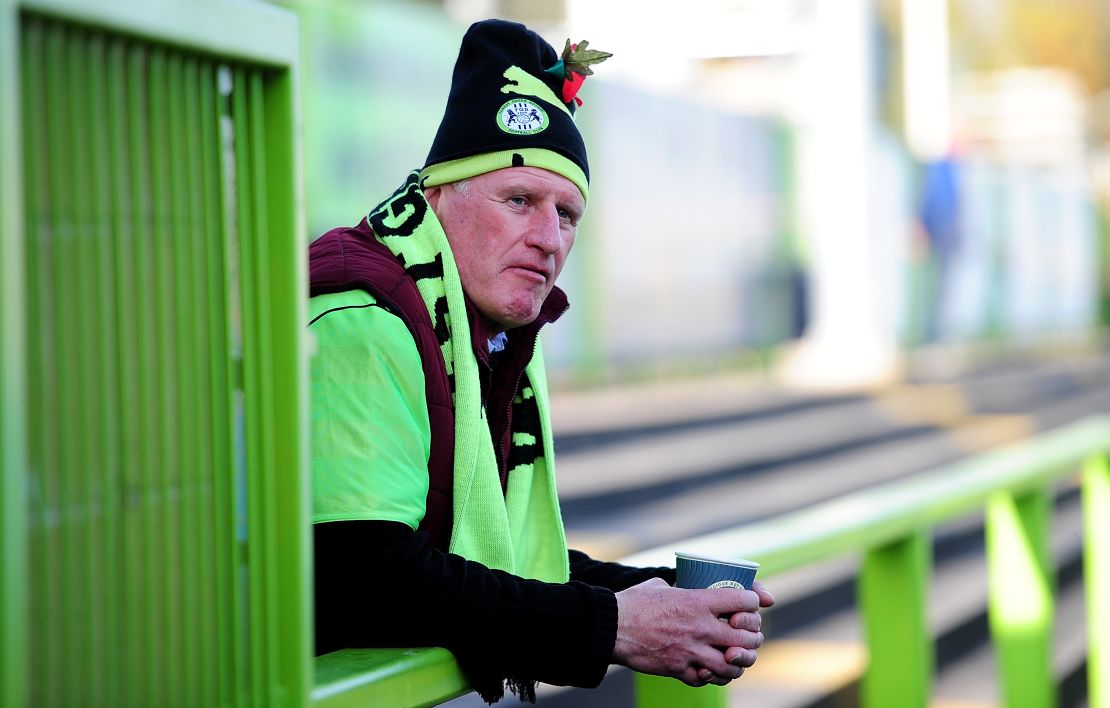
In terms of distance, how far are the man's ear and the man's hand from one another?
1.83 ft

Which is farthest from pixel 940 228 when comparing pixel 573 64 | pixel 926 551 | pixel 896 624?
pixel 573 64

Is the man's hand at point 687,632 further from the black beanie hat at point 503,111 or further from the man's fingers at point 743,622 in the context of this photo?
the black beanie hat at point 503,111

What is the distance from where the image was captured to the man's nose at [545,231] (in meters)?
1.71

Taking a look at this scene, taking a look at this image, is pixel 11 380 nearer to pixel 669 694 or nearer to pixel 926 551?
pixel 669 694

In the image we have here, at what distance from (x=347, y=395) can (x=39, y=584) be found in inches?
19.4

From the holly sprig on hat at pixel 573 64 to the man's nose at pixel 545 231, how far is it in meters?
0.16

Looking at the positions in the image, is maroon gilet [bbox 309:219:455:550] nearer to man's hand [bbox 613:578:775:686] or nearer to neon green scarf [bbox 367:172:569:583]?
neon green scarf [bbox 367:172:569:583]

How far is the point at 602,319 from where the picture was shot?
8.02 m

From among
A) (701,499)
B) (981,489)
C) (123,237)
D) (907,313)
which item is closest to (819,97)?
(907,313)

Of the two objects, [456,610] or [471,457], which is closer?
[456,610]

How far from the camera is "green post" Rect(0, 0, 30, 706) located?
3.13 ft

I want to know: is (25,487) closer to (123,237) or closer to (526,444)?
(123,237)

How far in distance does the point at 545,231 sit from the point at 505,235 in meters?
0.05

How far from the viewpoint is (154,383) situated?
3.73 feet
